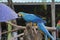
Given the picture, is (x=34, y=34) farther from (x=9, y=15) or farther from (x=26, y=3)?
(x=26, y=3)

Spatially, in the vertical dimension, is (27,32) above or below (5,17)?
below

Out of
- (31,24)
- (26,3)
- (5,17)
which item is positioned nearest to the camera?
(5,17)

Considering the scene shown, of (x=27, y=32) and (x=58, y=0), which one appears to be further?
(x=58, y=0)

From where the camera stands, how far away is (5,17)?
11.4 ft

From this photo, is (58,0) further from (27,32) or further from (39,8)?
(27,32)

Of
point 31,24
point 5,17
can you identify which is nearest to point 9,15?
point 5,17

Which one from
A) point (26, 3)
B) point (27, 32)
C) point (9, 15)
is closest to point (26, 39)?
point (27, 32)

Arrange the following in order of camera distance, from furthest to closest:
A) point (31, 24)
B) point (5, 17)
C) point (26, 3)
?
point (26, 3) < point (31, 24) < point (5, 17)

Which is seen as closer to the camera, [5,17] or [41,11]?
[5,17]

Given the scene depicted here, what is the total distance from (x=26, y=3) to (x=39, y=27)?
464 centimetres

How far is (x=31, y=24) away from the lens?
3.73 metres

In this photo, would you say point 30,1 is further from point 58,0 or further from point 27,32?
point 27,32

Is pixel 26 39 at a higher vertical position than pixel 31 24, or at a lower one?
lower

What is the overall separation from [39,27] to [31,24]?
148mm
